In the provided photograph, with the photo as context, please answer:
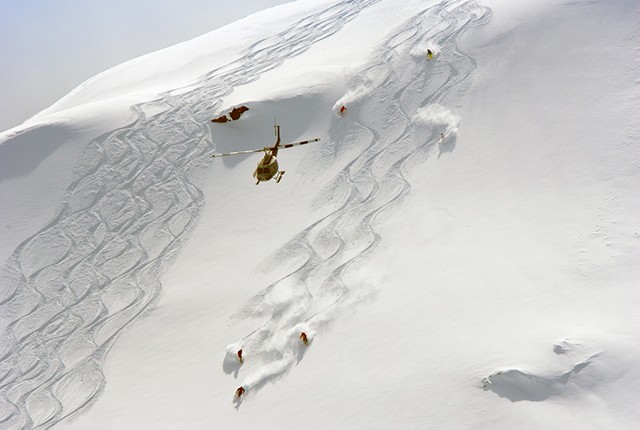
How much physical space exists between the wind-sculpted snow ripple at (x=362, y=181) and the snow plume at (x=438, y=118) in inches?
11.0

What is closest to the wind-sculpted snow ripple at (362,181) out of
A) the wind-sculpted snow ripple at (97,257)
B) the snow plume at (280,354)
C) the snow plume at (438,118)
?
the snow plume at (280,354)

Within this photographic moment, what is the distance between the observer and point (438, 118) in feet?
84.4

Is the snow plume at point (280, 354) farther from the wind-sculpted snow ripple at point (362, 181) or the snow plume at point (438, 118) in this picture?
the snow plume at point (438, 118)

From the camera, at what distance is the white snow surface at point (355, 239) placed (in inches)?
634

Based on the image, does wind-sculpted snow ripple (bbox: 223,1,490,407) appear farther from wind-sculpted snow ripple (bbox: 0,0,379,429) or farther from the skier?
wind-sculpted snow ripple (bbox: 0,0,379,429)

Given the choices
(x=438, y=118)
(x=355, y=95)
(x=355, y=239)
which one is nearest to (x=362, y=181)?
(x=355, y=239)

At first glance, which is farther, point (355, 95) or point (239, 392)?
point (355, 95)

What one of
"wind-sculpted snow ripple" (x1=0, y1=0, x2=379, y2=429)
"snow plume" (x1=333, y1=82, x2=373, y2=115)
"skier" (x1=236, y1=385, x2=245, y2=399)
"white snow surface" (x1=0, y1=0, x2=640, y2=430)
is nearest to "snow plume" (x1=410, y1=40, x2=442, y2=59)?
"white snow surface" (x1=0, y1=0, x2=640, y2=430)

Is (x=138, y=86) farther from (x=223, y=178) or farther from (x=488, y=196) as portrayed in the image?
(x=488, y=196)

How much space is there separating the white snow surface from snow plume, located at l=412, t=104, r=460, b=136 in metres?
0.15

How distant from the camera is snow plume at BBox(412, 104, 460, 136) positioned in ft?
83.1

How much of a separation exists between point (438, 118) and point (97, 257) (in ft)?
60.8

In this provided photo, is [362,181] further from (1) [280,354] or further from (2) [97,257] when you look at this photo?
(2) [97,257]

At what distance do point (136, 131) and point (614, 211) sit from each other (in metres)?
23.9
